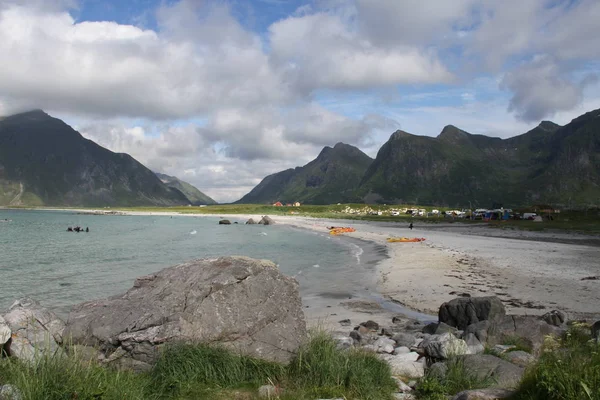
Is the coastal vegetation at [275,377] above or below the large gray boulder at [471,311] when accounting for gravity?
above

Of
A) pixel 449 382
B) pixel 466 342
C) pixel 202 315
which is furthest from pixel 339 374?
pixel 466 342

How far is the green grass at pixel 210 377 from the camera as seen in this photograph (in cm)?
627

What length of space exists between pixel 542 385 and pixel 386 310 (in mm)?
13330

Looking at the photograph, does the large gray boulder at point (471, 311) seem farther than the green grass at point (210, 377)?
Yes

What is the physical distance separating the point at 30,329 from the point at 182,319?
146 inches

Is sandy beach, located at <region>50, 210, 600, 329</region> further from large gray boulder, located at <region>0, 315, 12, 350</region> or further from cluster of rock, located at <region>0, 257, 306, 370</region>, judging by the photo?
large gray boulder, located at <region>0, 315, 12, 350</region>

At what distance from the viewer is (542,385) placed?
598cm

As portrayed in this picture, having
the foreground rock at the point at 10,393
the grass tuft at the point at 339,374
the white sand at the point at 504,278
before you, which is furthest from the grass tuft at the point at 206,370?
the white sand at the point at 504,278

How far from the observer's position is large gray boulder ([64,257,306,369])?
29.8ft

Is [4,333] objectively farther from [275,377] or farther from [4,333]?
[275,377]

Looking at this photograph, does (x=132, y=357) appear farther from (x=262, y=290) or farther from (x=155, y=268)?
(x=155, y=268)

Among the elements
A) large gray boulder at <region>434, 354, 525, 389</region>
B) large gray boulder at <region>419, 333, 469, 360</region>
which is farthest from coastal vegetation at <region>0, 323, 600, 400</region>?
large gray boulder at <region>419, 333, 469, 360</region>

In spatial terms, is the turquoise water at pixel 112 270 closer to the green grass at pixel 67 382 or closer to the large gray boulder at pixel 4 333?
the large gray boulder at pixel 4 333

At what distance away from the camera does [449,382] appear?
26.2 feet
